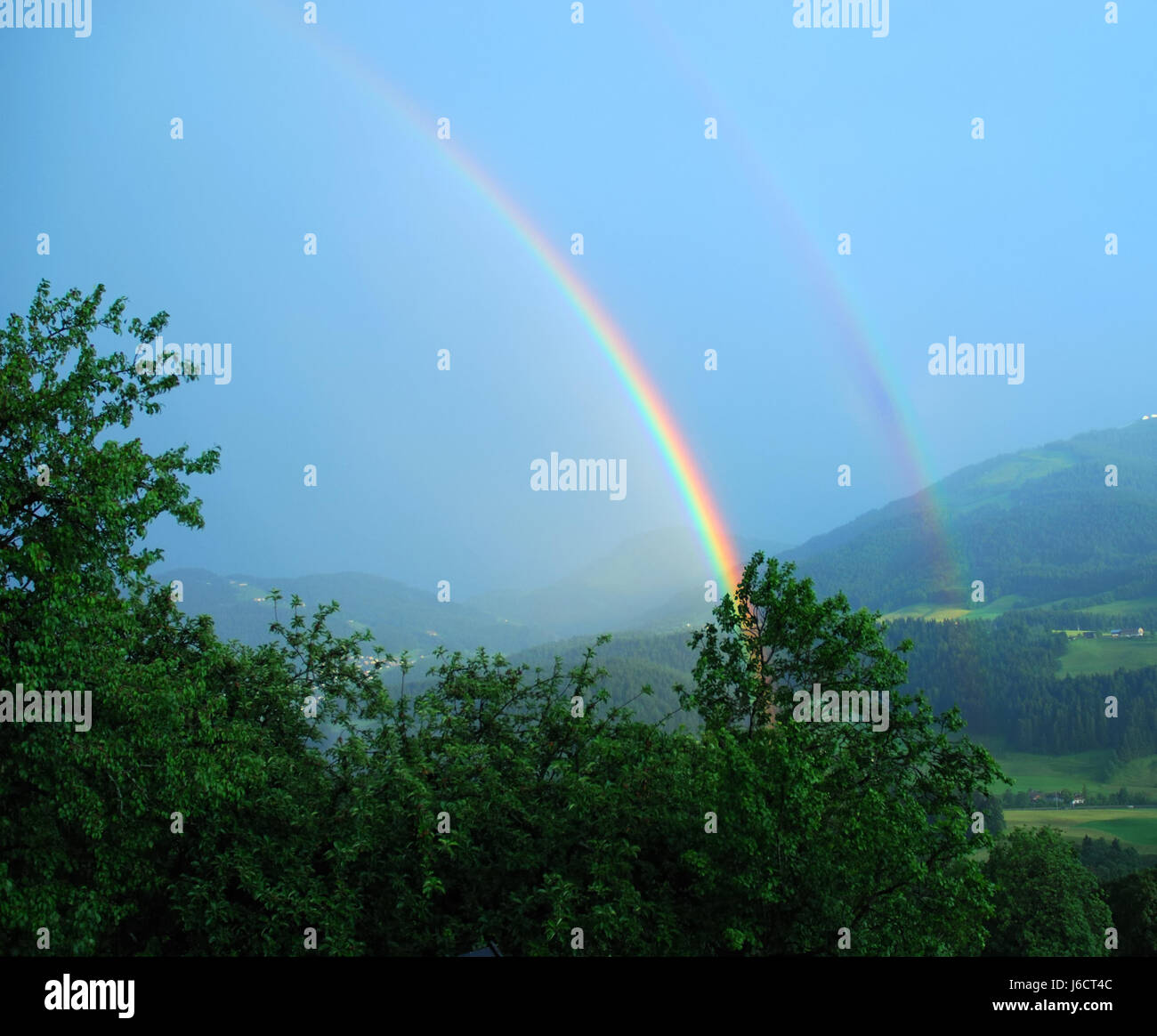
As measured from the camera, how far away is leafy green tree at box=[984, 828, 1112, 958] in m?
38.8

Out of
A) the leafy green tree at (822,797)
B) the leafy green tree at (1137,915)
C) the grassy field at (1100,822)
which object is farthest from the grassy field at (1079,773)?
the leafy green tree at (822,797)

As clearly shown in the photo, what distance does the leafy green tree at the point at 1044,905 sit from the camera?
38.8m

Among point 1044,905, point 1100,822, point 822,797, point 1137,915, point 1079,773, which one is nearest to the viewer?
point 822,797

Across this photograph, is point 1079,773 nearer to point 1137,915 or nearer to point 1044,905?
point 1137,915

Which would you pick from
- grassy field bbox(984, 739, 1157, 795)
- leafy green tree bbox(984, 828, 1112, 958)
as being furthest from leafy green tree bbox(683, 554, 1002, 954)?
grassy field bbox(984, 739, 1157, 795)

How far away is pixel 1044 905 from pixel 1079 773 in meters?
176

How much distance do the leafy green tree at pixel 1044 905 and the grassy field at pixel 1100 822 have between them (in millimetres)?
103507

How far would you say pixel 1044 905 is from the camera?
4081 cm

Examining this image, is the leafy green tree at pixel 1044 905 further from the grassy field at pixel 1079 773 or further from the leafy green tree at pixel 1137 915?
the grassy field at pixel 1079 773

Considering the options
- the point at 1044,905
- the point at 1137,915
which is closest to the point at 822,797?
the point at 1044,905

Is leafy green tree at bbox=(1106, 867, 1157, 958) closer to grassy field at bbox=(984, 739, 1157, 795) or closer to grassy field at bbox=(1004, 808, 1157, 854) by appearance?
grassy field at bbox=(1004, 808, 1157, 854)

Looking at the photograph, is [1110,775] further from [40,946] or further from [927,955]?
[40,946]
